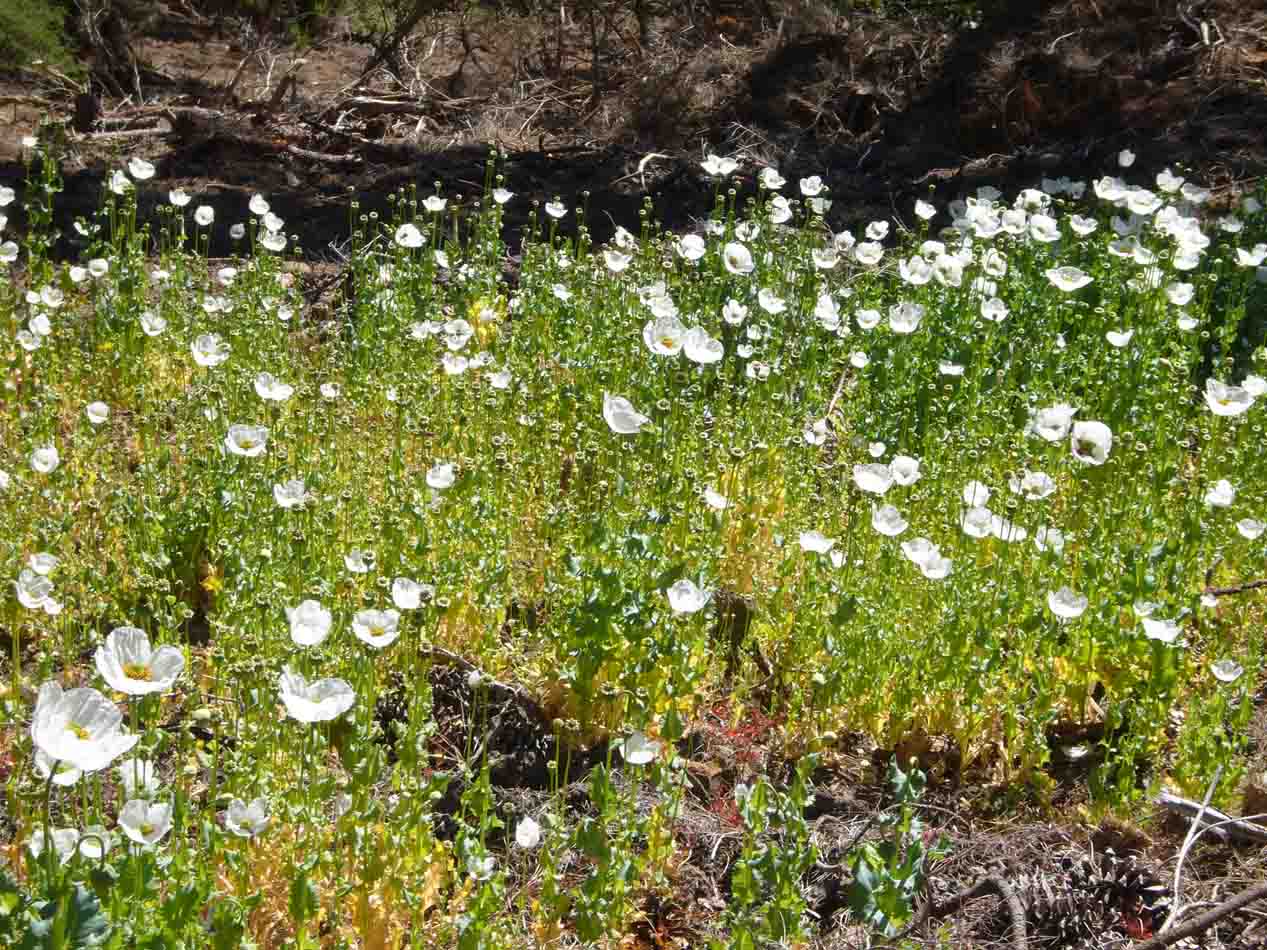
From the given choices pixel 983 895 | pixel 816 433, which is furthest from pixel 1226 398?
pixel 983 895

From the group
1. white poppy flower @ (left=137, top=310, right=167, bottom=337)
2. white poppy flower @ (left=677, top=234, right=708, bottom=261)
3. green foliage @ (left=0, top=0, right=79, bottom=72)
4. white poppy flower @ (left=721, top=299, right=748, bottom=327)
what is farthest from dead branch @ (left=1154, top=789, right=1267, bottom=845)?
green foliage @ (left=0, top=0, right=79, bottom=72)

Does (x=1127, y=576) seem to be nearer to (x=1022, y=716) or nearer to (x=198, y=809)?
(x=1022, y=716)

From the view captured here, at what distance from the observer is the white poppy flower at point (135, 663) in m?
2.92

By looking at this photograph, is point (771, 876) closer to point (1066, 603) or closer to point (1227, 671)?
point (1066, 603)

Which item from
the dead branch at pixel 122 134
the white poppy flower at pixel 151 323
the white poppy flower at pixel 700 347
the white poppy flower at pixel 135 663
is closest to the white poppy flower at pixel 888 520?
the white poppy flower at pixel 700 347

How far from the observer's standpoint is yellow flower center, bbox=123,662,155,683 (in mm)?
3021

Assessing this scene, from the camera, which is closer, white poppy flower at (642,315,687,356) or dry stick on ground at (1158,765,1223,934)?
dry stick on ground at (1158,765,1223,934)

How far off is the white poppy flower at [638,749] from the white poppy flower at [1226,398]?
2959 mm

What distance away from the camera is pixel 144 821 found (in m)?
2.82

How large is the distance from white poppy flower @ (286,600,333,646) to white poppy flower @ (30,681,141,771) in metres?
0.76

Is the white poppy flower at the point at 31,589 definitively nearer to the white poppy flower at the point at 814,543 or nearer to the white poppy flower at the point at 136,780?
the white poppy flower at the point at 136,780

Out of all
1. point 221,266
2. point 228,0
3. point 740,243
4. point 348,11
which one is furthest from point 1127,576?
point 228,0

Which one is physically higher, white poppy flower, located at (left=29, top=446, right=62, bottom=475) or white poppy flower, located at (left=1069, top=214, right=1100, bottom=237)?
white poppy flower, located at (left=1069, top=214, right=1100, bottom=237)

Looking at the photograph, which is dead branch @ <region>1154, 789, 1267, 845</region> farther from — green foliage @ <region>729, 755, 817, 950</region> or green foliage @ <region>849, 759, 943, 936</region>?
green foliage @ <region>729, 755, 817, 950</region>
